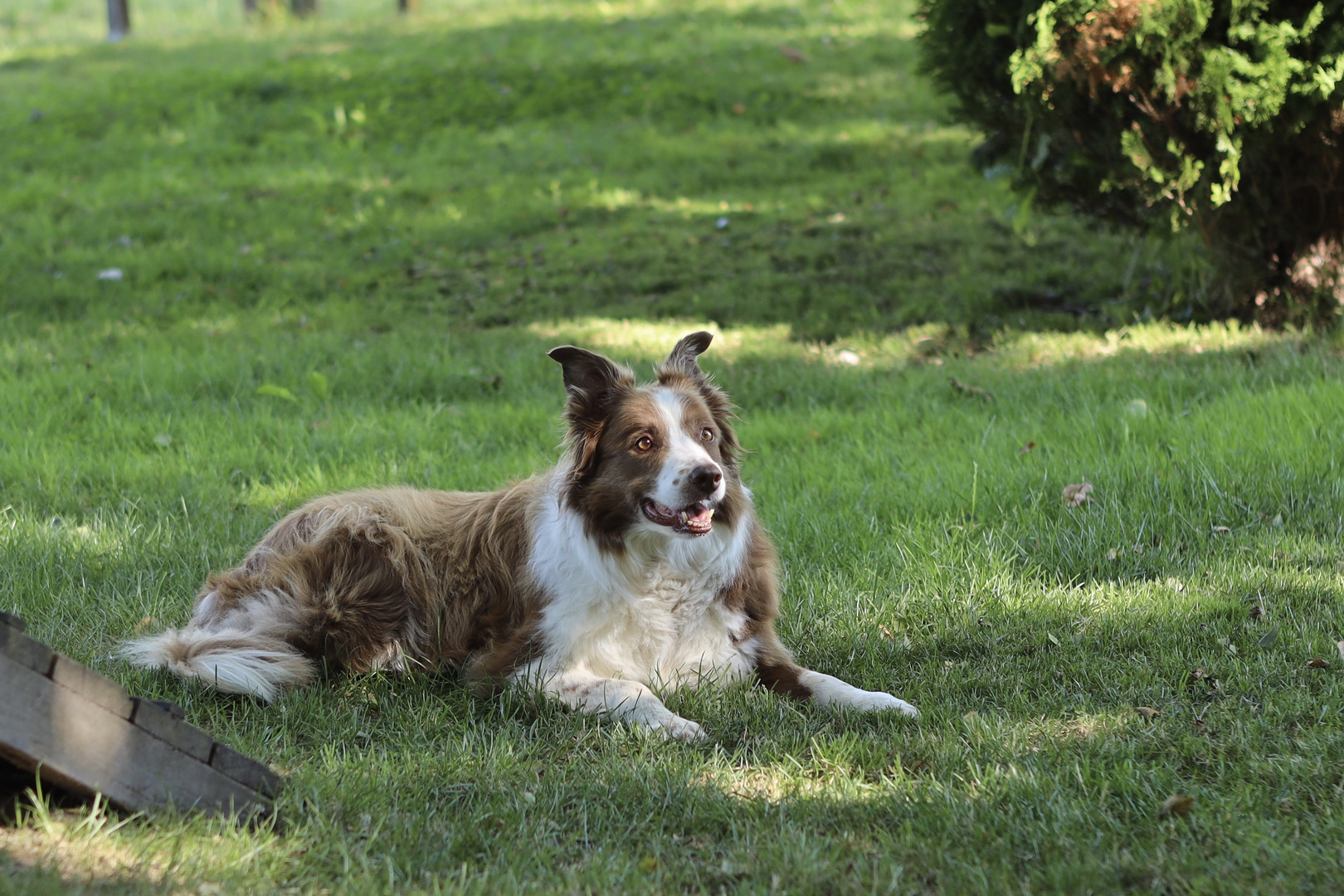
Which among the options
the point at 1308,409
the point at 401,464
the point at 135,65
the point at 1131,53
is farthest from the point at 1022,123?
the point at 135,65

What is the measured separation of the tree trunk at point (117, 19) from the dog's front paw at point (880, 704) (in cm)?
2457

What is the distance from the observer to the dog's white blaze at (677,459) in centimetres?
391

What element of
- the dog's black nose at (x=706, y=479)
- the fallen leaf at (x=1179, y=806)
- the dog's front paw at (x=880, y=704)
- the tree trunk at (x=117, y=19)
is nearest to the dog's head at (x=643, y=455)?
the dog's black nose at (x=706, y=479)

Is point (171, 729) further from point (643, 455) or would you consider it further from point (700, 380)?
point (700, 380)

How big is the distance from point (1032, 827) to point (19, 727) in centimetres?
259

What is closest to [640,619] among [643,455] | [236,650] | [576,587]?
[576,587]

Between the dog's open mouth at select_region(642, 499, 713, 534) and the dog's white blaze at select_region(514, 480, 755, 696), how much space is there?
154 mm

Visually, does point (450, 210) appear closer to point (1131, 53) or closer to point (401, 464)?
point (401, 464)

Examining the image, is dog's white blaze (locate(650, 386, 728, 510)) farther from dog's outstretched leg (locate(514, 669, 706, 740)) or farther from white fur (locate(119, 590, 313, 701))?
white fur (locate(119, 590, 313, 701))

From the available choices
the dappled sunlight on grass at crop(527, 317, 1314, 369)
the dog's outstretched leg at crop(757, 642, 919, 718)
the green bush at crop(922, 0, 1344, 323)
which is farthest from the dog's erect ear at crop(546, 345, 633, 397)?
the green bush at crop(922, 0, 1344, 323)

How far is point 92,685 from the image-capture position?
281 centimetres

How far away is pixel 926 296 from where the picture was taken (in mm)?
9586

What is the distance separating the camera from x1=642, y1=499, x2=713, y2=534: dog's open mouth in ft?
13.0

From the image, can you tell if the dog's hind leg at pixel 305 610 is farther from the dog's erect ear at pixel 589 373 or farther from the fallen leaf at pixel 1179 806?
the fallen leaf at pixel 1179 806
